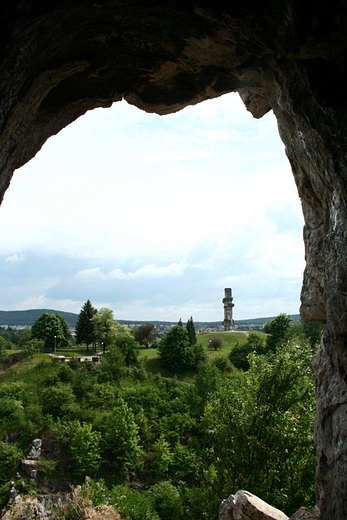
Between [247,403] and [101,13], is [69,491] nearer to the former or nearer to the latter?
[247,403]

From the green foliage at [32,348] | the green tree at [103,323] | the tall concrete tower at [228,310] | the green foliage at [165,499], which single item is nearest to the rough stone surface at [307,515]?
the green foliage at [165,499]

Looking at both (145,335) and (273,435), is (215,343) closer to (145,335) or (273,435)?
(145,335)

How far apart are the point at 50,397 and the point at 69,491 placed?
1361 cm

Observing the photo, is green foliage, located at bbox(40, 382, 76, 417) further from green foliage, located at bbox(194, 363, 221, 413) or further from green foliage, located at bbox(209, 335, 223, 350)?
green foliage, located at bbox(209, 335, 223, 350)

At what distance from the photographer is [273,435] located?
17.8 m

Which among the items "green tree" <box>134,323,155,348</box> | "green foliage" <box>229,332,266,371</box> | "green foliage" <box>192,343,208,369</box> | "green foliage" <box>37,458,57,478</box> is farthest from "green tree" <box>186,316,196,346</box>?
"green foliage" <box>37,458,57,478</box>

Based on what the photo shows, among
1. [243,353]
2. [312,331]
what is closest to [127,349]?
[243,353]

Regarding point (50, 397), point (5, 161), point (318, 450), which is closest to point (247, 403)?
point (318, 450)

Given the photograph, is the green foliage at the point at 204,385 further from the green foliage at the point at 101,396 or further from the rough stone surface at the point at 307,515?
the rough stone surface at the point at 307,515

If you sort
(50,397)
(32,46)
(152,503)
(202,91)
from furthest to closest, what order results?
(50,397) < (152,503) < (202,91) < (32,46)

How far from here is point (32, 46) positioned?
7.63 metres

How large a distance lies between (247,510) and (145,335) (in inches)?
2988

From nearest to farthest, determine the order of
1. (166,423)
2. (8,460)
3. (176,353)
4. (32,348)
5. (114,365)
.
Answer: (8,460) < (166,423) < (114,365) < (32,348) < (176,353)

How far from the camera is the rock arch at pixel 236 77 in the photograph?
288 inches
